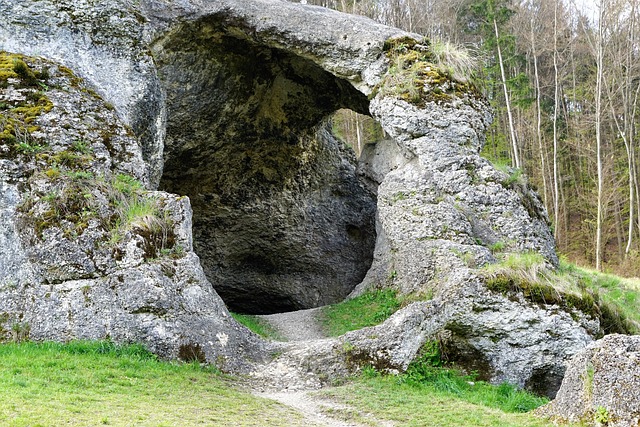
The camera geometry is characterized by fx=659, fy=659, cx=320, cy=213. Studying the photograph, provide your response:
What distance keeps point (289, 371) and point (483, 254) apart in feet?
14.9

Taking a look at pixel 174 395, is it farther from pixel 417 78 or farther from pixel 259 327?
pixel 417 78

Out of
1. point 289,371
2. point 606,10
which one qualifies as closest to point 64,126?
point 289,371

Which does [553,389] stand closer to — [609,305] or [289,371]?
[609,305]

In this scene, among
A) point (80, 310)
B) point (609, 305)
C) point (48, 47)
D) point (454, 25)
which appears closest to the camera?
point (80, 310)

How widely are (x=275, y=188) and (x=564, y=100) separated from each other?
22.1m

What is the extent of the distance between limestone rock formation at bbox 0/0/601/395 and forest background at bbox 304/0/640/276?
10.3 meters

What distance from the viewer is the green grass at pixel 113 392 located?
6.66m

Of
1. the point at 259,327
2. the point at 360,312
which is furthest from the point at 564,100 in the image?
the point at 259,327

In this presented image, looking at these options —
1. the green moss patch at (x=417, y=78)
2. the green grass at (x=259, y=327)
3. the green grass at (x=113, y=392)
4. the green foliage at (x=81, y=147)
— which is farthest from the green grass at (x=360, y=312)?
the green foliage at (x=81, y=147)

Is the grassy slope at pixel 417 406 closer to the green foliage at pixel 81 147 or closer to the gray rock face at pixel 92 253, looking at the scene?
the gray rock face at pixel 92 253

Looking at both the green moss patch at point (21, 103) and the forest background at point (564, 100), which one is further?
the forest background at point (564, 100)

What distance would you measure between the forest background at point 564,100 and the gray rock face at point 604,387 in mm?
Answer: 19474

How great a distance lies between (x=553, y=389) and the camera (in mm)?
10906

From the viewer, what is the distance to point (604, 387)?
7.20m
